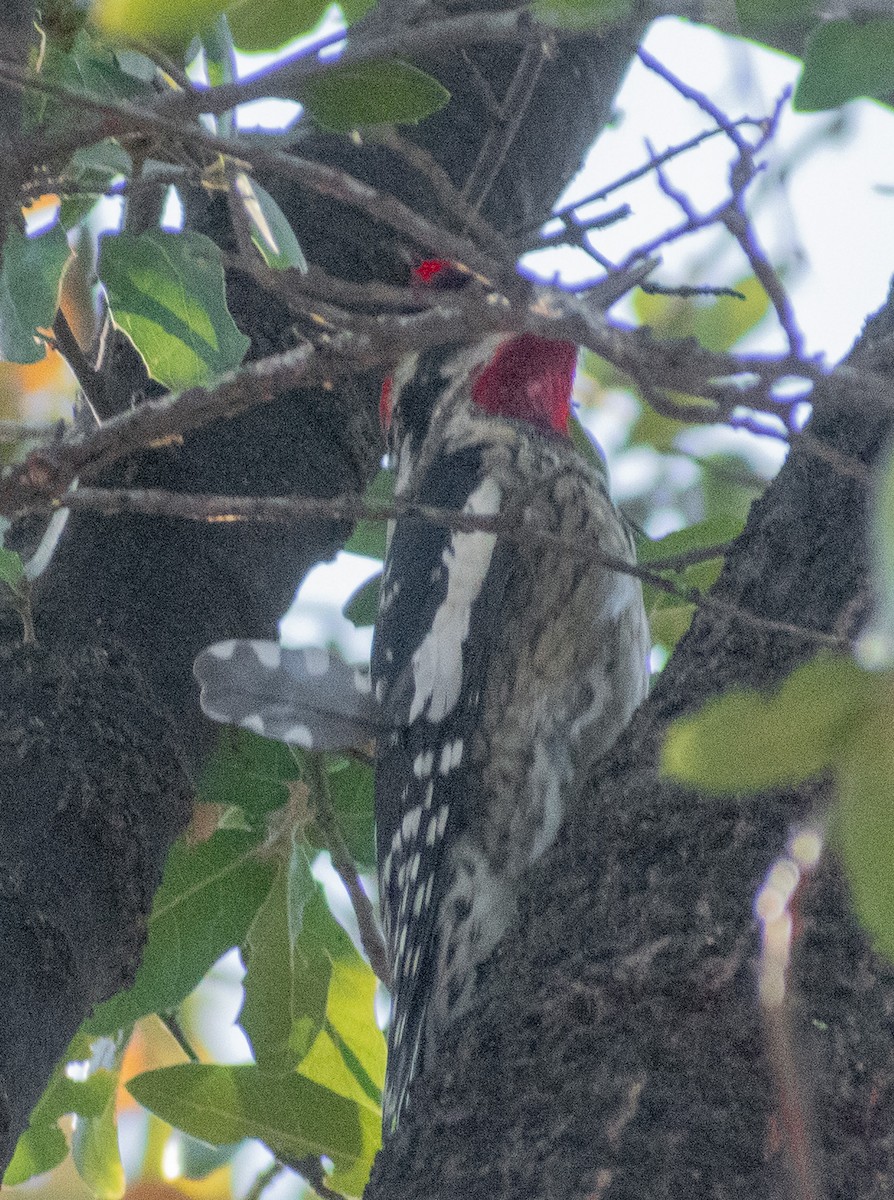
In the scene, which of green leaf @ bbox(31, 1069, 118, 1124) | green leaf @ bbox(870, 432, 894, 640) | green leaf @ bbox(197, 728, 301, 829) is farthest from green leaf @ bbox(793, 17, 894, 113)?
green leaf @ bbox(31, 1069, 118, 1124)

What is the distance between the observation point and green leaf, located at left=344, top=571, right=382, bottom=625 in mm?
2365

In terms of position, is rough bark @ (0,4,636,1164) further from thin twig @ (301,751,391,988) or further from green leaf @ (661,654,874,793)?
green leaf @ (661,654,874,793)

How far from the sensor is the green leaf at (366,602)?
2365mm

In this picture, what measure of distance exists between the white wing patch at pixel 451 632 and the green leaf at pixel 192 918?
0.31 meters

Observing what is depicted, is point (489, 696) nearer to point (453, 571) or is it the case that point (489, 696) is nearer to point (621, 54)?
point (453, 571)

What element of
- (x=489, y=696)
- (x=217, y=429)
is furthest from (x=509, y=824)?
(x=217, y=429)

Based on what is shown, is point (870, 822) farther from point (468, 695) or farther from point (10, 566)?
point (468, 695)

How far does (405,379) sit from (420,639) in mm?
690

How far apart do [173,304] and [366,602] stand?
103 centimetres

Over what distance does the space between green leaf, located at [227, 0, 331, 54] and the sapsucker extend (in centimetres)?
83

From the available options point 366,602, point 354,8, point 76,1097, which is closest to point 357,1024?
point 76,1097

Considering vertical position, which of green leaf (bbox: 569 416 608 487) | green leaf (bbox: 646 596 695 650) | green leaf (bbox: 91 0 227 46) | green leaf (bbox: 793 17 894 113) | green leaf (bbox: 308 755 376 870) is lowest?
green leaf (bbox: 91 0 227 46)

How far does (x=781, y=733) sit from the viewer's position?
57 cm

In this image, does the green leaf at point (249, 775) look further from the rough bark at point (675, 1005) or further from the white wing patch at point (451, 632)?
the rough bark at point (675, 1005)
